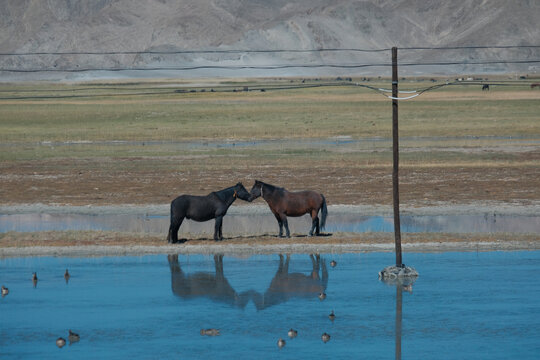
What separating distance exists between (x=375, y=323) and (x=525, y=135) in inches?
1708

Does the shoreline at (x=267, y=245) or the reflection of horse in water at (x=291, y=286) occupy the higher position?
the shoreline at (x=267, y=245)

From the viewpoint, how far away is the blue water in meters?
14.9

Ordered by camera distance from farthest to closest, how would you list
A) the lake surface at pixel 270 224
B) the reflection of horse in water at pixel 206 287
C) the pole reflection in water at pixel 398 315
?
the lake surface at pixel 270 224
the reflection of horse in water at pixel 206 287
the pole reflection in water at pixel 398 315

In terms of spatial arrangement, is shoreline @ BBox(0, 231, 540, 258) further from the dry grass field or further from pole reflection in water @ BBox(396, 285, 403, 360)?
the dry grass field

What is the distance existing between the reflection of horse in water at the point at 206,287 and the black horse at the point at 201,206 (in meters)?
1.67

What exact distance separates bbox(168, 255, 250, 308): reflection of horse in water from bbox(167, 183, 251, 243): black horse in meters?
1.67

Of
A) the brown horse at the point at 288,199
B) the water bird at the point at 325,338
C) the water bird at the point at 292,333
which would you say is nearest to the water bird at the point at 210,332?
the water bird at the point at 292,333

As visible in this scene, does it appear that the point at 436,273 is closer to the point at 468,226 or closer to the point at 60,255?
the point at 468,226

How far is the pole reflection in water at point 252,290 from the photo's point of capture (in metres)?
18.2

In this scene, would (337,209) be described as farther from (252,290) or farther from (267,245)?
(252,290)

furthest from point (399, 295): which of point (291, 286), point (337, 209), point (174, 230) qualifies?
point (337, 209)

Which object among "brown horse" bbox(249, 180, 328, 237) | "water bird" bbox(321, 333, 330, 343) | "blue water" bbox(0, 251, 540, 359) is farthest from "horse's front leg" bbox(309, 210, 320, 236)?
"water bird" bbox(321, 333, 330, 343)

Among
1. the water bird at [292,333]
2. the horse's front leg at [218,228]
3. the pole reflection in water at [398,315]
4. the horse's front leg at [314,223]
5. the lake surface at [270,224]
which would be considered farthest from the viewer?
the lake surface at [270,224]

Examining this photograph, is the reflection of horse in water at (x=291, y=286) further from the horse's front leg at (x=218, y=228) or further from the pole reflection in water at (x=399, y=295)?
the horse's front leg at (x=218, y=228)
